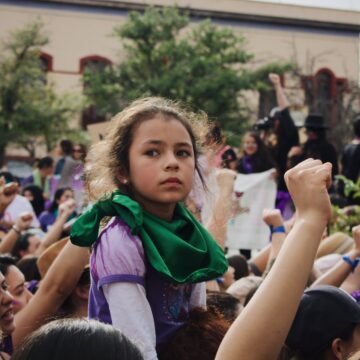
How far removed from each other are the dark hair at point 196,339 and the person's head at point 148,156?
376 millimetres

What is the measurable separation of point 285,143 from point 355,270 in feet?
16.3

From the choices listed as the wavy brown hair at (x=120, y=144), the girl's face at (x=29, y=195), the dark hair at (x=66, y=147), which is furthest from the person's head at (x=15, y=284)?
the dark hair at (x=66, y=147)

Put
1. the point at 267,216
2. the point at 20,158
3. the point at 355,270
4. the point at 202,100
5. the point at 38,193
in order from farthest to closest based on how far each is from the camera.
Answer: the point at 20,158 → the point at 202,100 → the point at 38,193 → the point at 355,270 → the point at 267,216

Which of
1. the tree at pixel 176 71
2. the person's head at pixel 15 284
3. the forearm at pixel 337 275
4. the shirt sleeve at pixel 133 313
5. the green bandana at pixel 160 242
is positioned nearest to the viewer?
the shirt sleeve at pixel 133 313

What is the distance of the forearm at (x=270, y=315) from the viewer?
6.36 ft

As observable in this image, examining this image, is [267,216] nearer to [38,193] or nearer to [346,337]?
[346,337]

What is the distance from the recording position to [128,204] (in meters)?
2.68

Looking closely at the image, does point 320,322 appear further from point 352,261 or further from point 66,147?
point 66,147

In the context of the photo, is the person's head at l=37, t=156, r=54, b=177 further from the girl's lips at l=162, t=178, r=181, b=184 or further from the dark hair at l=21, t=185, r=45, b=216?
the girl's lips at l=162, t=178, r=181, b=184

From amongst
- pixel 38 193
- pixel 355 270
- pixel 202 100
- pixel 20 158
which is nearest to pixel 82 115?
pixel 20 158

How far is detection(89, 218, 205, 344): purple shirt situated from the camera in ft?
8.65

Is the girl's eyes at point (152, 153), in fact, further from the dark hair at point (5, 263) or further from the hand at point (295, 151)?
the hand at point (295, 151)

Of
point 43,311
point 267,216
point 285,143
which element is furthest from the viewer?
point 285,143

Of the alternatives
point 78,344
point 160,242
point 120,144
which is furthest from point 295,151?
point 78,344
